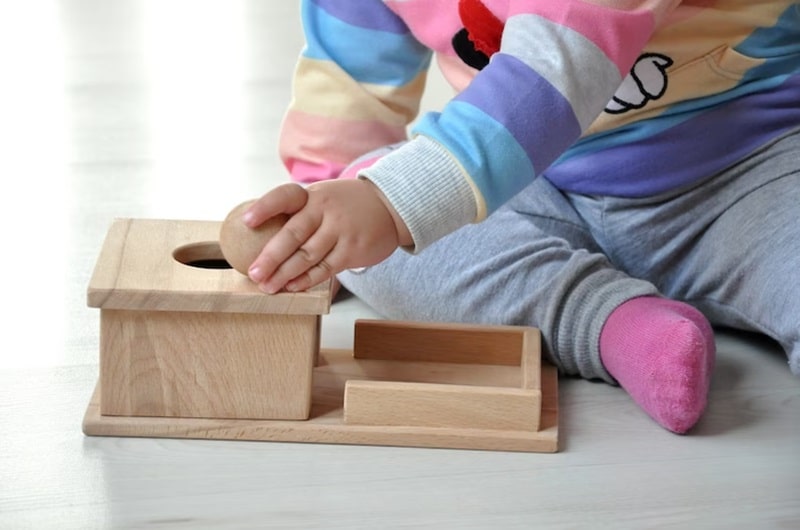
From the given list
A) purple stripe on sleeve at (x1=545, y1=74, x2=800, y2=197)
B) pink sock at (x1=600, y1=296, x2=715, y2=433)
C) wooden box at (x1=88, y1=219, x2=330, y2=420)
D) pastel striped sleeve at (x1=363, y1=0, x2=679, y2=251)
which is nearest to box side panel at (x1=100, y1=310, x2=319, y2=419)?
wooden box at (x1=88, y1=219, x2=330, y2=420)

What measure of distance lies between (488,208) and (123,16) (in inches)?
52.6

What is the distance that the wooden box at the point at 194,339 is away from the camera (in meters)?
0.82

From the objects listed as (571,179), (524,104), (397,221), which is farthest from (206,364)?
(571,179)

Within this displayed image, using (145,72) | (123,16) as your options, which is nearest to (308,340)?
(145,72)

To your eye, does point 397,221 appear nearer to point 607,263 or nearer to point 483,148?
point 483,148

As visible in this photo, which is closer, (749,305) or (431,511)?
(431,511)

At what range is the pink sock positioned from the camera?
2.88 feet

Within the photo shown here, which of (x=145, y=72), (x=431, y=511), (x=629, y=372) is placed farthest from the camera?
(x=145, y=72)

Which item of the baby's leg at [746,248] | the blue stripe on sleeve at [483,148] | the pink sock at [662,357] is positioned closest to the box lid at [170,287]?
the blue stripe on sleeve at [483,148]

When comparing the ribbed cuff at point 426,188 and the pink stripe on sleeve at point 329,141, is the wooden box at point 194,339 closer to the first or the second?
the ribbed cuff at point 426,188

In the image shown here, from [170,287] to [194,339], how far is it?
4cm

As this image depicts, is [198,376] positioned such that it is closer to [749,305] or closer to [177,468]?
[177,468]

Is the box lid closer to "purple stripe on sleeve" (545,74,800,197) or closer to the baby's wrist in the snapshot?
the baby's wrist

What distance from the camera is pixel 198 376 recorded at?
0.85m
